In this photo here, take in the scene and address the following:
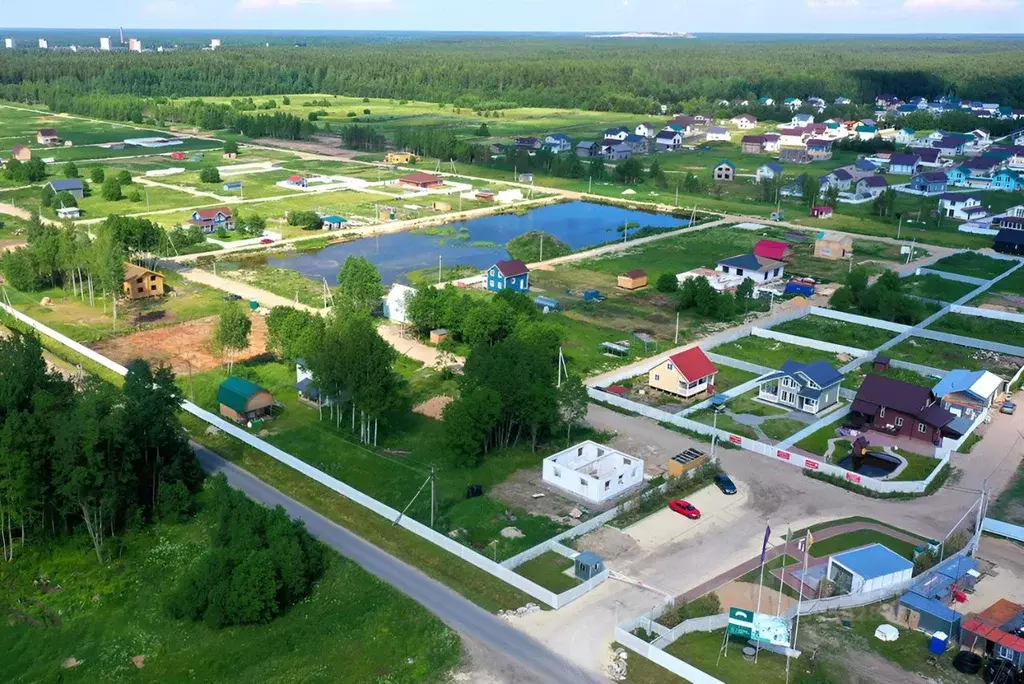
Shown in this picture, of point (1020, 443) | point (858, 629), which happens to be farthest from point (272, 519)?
point (1020, 443)

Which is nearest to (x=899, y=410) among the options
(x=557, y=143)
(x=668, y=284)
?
(x=668, y=284)

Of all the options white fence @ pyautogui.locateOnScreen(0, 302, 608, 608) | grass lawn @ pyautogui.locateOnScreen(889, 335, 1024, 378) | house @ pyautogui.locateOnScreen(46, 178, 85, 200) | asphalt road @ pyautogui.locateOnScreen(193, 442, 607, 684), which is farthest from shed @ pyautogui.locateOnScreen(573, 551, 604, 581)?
house @ pyautogui.locateOnScreen(46, 178, 85, 200)

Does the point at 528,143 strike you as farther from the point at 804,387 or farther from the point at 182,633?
the point at 182,633

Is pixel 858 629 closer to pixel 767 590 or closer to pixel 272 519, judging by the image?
pixel 767 590

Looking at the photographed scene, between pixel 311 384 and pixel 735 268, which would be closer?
pixel 311 384

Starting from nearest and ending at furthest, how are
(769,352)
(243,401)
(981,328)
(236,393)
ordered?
(243,401)
(236,393)
(769,352)
(981,328)

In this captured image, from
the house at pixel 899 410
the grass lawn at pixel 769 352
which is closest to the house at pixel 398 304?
the grass lawn at pixel 769 352

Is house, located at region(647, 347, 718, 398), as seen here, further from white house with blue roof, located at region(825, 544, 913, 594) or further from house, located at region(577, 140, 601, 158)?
house, located at region(577, 140, 601, 158)
